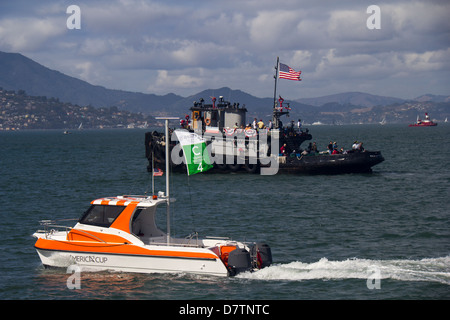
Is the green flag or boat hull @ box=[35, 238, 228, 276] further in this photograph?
the green flag

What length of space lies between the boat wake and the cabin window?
474cm

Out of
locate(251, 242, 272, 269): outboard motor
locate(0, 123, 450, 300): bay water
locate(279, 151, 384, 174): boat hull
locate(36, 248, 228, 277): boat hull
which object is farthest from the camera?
locate(279, 151, 384, 174): boat hull

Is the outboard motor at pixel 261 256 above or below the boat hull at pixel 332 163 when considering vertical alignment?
below

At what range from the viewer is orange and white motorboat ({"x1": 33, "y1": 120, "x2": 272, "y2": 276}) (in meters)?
18.5

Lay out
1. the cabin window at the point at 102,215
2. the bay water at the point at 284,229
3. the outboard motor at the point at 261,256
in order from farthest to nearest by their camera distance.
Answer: the cabin window at the point at 102,215
the outboard motor at the point at 261,256
the bay water at the point at 284,229

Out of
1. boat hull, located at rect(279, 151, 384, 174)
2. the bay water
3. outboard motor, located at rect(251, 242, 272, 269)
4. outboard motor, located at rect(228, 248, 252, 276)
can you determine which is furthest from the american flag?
outboard motor, located at rect(228, 248, 252, 276)

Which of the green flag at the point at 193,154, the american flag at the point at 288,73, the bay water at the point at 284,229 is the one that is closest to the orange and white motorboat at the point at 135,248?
the bay water at the point at 284,229

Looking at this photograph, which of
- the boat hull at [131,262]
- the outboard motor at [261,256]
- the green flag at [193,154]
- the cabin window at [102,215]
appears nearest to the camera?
the boat hull at [131,262]

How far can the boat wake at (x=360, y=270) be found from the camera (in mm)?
18516

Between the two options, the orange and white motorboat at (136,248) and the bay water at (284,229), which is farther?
the orange and white motorboat at (136,248)

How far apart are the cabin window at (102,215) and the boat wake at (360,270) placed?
4.74 meters

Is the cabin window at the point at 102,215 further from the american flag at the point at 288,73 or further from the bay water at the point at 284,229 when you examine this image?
the american flag at the point at 288,73

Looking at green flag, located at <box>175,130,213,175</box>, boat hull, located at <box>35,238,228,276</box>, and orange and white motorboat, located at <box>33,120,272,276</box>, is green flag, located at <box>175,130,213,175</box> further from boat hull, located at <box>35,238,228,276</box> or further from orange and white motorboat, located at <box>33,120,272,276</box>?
boat hull, located at <box>35,238,228,276</box>
